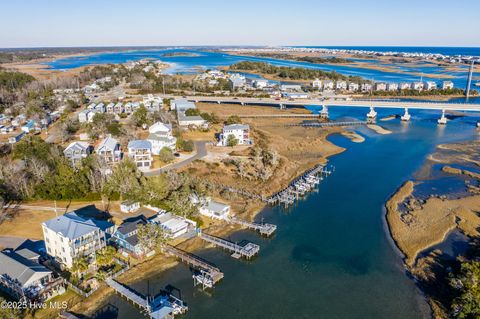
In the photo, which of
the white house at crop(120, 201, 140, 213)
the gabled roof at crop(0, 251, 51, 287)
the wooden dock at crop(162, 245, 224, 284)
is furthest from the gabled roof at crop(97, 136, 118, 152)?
the gabled roof at crop(0, 251, 51, 287)

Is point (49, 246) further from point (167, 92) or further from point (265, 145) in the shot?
point (167, 92)

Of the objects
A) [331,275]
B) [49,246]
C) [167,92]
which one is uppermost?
[167,92]

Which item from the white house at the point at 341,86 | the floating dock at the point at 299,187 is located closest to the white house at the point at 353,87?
the white house at the point at 341,86

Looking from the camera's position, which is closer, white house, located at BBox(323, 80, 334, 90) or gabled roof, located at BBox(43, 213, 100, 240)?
gabled roof, located at BBox(43, 213, 100, 240)

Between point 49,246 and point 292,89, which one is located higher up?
point 292,89

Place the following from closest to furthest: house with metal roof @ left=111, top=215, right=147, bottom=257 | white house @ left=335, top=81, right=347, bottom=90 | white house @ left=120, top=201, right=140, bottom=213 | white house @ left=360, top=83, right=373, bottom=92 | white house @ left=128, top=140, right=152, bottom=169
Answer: house with metal roof @ left=111, top=215, right=147, bottom=257
white house @ left=120, top=201, right=140, bottom=213
white house @ left=128, top=140, right=152, bottom=169
white house @ left=360, top=83, right=373, bottom=92
white house @ left=335, top=81, right=347, bottom=90

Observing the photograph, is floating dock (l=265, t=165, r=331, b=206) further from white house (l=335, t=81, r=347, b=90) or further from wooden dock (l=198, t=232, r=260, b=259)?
white house (l=335, t=81, r=347, b=90)

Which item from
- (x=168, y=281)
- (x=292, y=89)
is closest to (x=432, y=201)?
(x=168, y=281)
